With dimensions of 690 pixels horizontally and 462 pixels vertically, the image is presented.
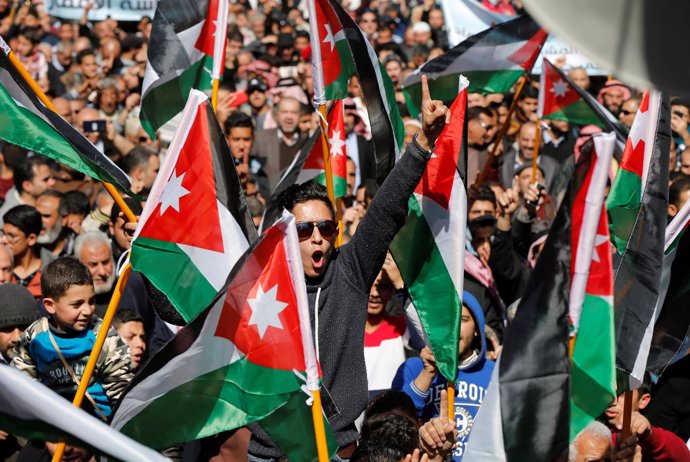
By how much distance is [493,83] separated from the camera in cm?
703

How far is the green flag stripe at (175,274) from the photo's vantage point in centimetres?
456

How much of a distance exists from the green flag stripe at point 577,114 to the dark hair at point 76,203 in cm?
323

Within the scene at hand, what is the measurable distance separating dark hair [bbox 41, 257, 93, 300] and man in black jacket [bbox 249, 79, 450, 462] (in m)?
1.36

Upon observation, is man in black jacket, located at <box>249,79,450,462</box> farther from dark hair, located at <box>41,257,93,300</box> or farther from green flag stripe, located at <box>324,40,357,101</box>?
green flag stripe, located at <box>324,40,357,101</box>

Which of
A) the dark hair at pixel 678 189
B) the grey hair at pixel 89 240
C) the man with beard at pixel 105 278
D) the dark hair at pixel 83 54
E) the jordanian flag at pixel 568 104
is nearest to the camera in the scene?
the man with beard at pixel 105 278

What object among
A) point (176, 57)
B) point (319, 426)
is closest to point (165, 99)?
point (176, 57)

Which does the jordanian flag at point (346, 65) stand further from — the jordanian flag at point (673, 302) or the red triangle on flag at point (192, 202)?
the jordanian flag at point (673, 302)

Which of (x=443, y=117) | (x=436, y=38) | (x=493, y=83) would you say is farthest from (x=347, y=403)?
(x=436, y=38)

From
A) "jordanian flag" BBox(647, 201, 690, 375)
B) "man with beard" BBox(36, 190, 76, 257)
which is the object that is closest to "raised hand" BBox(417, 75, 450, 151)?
"jordanian flag" BBox(647, 201, 690, 375)

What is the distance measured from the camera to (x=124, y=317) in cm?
606

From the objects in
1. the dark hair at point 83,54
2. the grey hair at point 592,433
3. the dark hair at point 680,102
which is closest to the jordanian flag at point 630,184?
the grey hair at point 592,433

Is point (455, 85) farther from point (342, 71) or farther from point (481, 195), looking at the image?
point (481, 195)

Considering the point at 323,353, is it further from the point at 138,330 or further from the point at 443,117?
the point at 138,330

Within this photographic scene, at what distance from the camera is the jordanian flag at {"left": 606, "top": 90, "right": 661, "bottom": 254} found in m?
5.08
